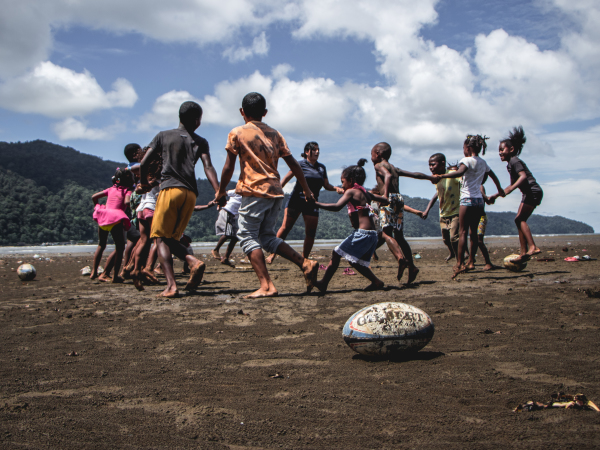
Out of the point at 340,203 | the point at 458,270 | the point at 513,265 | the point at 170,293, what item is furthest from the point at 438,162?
the point at 170,293

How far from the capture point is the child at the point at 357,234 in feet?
19.2

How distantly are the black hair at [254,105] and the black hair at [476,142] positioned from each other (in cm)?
394

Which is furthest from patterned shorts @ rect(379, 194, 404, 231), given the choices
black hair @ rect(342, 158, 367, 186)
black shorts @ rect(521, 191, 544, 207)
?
black shorts @ rect(521, 191, 544, 207)

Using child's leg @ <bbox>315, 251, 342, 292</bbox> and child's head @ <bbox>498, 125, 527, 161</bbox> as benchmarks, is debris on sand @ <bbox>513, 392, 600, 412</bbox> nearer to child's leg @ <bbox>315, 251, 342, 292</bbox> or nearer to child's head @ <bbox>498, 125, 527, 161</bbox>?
child's leg @ <bbox>315, 251, 342, 292</bbox>

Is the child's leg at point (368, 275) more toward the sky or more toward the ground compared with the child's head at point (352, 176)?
more toward the ground

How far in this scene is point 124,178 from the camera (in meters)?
7.61

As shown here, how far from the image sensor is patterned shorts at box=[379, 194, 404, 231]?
6.90 metres

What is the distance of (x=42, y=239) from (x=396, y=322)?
72.0 metres

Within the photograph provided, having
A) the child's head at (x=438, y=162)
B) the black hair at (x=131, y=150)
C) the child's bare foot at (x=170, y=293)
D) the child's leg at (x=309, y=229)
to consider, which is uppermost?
the child's head at (x=438, y=162)

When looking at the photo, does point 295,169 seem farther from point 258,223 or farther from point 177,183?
point 177,183

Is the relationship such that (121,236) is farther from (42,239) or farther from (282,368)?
(42,239)

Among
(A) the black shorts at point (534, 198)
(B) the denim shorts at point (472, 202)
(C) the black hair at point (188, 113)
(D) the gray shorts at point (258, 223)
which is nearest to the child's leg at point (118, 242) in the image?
(C) the black hair at point (188, 113)

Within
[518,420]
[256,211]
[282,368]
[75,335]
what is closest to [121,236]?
[256,211]

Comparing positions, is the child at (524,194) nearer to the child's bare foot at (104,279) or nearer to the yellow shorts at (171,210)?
the yellow shorts at (171,210)
